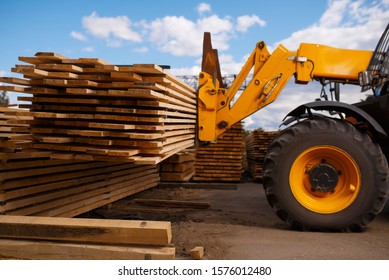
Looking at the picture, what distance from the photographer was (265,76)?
6484mm

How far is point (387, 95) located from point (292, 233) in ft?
8.09

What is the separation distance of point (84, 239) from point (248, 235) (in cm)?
210

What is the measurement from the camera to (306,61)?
6312mm

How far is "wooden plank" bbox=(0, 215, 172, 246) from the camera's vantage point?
3854mm

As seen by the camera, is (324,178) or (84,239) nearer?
(84,239)

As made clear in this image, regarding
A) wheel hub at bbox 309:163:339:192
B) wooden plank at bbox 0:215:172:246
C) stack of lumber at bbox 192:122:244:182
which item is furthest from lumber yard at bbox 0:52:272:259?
stack of lumber at bbox 192:122:244:182

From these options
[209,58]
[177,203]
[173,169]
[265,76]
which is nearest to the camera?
[265,76]

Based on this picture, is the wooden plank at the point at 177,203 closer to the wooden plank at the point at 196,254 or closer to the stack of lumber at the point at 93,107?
the stack of lumber at the point at 93,107

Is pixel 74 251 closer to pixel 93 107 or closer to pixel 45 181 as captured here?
pixel 93 107

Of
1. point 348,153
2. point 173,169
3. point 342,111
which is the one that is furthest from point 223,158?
point 348,153

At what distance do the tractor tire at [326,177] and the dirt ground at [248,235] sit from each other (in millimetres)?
245

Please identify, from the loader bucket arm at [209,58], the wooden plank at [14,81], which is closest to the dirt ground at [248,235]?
the loader bucket arm at [209,58]

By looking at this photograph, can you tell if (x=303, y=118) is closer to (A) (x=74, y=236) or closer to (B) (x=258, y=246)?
(B) (x=258, y=246)

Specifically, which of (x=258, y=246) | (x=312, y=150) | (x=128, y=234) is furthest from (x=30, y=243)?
(x=312, y=150)
